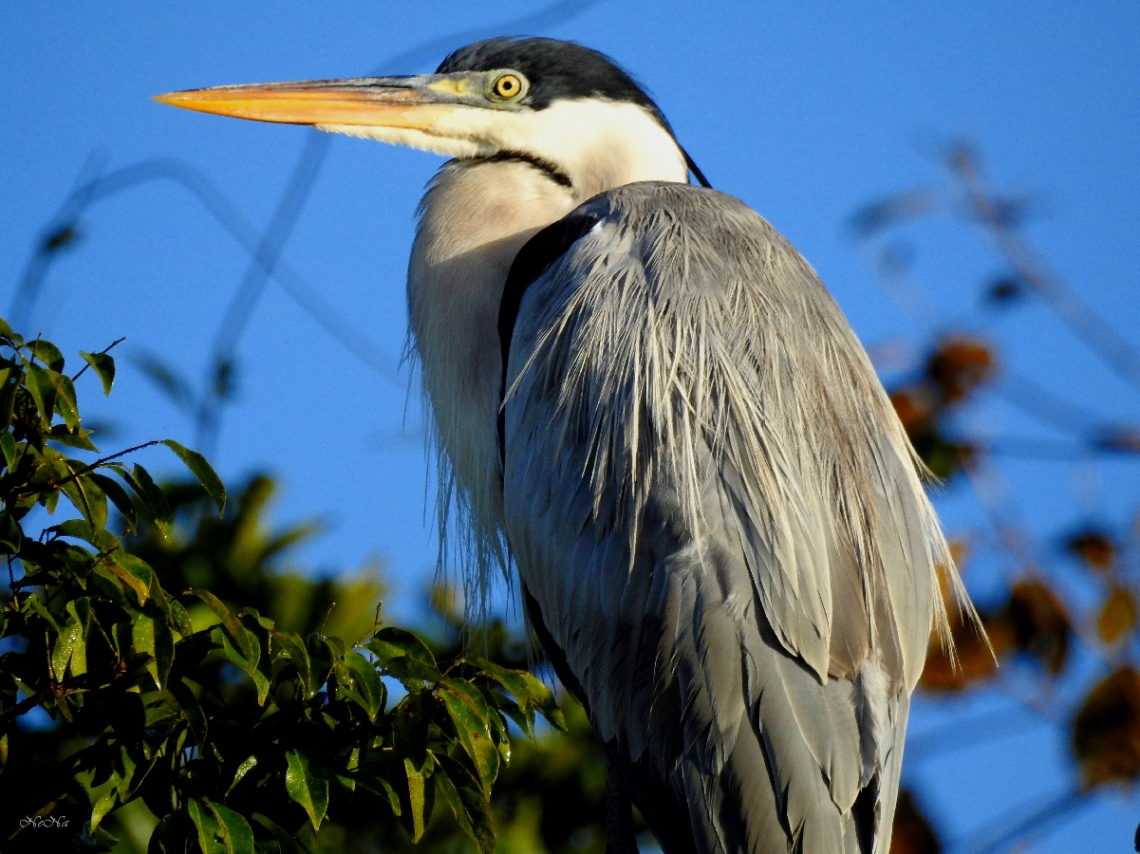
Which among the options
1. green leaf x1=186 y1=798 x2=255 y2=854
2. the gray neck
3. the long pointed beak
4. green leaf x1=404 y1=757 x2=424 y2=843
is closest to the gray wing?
the gray neck

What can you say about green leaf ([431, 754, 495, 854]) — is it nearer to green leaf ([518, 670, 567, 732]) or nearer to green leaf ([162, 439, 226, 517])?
green leaf ([518, 670, 567, 732])

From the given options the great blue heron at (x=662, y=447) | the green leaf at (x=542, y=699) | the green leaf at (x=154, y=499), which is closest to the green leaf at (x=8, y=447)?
the green leaf at (x=154, y=499)

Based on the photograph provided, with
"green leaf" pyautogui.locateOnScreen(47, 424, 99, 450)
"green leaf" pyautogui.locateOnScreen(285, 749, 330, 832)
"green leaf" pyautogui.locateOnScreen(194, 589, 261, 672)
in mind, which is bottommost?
"green leaf" pyautogui.locateOnScreen(285, 749, 330, 832)

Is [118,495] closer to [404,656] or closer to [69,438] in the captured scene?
[69,438]

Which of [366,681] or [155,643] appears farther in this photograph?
[366,681]

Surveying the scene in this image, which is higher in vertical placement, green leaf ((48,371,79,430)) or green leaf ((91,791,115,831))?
green leaf ((48,371,79,430))

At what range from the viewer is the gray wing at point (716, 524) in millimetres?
1958

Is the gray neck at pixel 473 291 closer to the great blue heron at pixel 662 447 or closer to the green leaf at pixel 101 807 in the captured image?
the great blue heron at pixel 662 447

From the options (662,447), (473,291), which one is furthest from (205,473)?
(473,291)

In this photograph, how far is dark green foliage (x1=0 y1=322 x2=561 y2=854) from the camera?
161 centimetres

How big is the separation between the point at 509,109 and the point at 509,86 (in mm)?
57

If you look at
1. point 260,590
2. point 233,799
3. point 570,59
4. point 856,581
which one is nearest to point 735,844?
point 856,581

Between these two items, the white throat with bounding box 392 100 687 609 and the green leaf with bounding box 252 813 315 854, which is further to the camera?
the white throat with bounding box 392 100 687 609

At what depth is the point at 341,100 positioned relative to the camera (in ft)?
9.85
